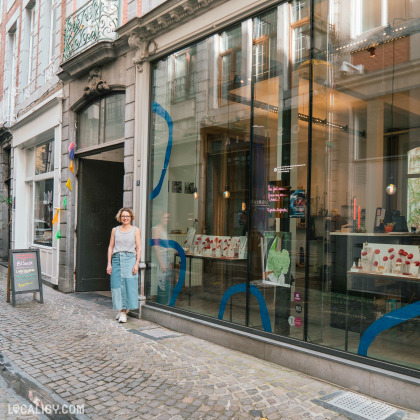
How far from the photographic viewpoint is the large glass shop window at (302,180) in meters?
5.31

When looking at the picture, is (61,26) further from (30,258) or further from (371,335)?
(371,335)

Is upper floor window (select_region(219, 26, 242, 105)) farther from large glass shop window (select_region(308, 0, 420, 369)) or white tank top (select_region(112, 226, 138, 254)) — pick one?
white tank top (select_region(112, 226, 138, 254))

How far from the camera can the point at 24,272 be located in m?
8.83

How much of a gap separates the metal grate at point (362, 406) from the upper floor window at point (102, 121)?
21.9 ft

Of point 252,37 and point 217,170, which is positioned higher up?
point 252,37

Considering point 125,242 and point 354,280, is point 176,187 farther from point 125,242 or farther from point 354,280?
point 354,280

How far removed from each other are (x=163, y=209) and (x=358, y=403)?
4.85 metres

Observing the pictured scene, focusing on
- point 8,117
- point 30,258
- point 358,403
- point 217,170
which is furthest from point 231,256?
point 8,117

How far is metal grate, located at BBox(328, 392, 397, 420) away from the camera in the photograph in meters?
3.88

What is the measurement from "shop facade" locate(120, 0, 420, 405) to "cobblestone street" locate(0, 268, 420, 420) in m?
0.57

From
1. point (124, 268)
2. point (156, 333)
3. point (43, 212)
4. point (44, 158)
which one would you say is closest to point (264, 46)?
point (124, 268)

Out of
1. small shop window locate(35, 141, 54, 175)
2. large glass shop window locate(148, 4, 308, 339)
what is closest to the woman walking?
large glass shop window locate(148, 4, 308, 339)

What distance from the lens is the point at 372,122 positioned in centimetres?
697

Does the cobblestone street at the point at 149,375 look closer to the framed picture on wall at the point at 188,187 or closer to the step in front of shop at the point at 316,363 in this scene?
the step in front of shop at the point at 316,363
